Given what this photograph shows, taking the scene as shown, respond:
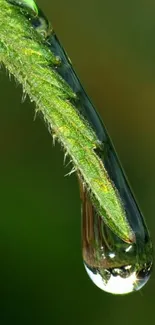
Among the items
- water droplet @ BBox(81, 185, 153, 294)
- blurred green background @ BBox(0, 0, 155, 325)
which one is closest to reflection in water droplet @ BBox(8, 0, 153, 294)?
water droplet @ BBox(81, 185, 153, 294)

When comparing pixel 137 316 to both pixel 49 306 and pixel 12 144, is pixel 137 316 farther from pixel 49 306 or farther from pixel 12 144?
pixel 12 144

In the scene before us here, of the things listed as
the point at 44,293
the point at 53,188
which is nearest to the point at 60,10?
the point at 53,188

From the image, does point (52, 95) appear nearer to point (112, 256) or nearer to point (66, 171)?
point (112, 256)

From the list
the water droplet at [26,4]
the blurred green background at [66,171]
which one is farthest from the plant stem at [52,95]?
the blurred green background at [66,171]

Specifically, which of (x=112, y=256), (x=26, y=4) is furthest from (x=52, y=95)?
(x=112, y=256)

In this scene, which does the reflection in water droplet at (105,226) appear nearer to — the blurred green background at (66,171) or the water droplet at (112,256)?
the water droplet at (112,256)

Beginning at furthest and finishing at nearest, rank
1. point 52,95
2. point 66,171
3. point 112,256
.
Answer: point 66,171 < point 112,256 < point 52,95

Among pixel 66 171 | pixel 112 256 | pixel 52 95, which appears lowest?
pixel 66 171
